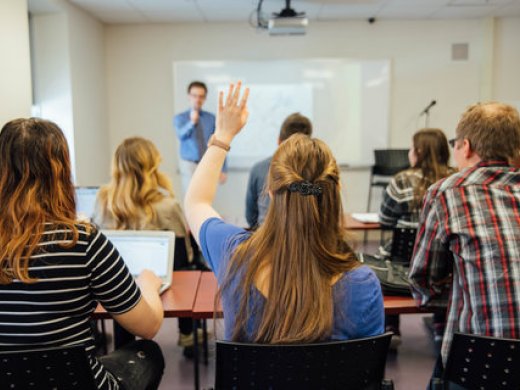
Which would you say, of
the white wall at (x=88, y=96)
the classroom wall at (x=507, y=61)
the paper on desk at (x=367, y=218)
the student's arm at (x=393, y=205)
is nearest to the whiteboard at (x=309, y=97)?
the white wall at (x=88, y=96)

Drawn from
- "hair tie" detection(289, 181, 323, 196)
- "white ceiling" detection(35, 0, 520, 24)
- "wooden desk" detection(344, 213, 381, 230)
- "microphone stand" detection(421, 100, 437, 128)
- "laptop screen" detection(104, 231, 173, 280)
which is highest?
"white ceiling" detection(35, 0, 520, 24)

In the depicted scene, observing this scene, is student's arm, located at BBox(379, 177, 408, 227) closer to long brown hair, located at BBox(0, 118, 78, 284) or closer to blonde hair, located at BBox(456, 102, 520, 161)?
blonde hair, located at BBox(456, 102, 520, 161)

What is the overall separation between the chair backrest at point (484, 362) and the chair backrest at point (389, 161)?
4237 mm

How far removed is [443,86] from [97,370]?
5398mm

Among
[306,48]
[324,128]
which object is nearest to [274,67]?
[306,48]

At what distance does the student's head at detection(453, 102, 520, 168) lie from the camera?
1.46m

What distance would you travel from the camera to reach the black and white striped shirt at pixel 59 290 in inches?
43.8

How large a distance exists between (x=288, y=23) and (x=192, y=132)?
1.46 meters

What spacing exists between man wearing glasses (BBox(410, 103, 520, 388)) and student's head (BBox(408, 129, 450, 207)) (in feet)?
3.05

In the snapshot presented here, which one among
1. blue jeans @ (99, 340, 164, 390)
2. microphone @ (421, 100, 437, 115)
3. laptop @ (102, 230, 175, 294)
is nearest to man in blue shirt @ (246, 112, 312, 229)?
laptop @ (102, 230, 175, 294)

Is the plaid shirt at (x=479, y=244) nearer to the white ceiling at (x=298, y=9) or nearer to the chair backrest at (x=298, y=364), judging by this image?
the chair backrest at (x=298, y=364)

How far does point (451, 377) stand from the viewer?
52.4 inches

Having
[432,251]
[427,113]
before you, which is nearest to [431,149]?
[432,251]

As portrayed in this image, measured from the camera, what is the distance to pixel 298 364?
3.33ft
